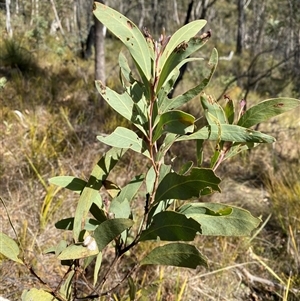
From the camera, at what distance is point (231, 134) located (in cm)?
65

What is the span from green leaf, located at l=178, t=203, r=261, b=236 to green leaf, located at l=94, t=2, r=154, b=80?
10.5 inches

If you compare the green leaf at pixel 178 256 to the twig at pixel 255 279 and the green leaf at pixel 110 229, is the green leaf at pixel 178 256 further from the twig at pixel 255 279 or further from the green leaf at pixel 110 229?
the twig at pixel 255 279

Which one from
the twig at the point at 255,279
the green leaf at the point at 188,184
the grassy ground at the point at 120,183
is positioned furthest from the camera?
the twig at the point at 255,279

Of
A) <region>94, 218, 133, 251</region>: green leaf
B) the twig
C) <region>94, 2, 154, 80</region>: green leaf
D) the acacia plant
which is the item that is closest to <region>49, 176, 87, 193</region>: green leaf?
the acacia plant

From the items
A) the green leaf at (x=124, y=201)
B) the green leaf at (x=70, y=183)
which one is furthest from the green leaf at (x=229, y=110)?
the green leaf at (x=70, y=183)

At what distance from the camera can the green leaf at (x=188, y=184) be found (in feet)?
1.98

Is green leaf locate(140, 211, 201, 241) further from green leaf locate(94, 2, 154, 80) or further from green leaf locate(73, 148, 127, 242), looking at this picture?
green leaf locate(94, 2, 154, 80)

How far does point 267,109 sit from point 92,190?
0.36 m

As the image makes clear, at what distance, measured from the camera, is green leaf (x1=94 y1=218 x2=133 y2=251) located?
0.61m

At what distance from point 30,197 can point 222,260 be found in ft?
3.27

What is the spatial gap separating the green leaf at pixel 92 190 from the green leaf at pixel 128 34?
0.63ft

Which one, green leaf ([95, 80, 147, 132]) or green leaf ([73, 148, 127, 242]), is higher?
green leaf ([95, 80, 147, 132])

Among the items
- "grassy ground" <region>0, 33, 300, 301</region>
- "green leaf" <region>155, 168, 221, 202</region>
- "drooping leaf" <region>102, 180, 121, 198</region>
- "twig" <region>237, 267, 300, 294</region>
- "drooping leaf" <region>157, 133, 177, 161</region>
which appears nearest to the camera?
"green leaf" <region>155, 168, 221, 202</region>

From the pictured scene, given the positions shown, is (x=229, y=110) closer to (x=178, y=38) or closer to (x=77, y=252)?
(x=178, y=38)
